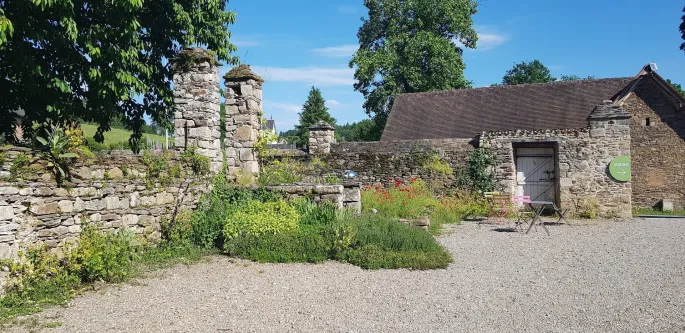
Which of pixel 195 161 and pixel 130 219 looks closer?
pixel 130 219

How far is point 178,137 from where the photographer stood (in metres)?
8.40

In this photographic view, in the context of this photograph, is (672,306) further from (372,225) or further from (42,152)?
(42,152)

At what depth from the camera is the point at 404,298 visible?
5184mm

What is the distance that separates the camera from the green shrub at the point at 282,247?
686cm

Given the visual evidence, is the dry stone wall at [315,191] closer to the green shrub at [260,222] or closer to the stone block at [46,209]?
the green shrub at [260,222]

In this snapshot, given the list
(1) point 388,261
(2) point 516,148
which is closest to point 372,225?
(1) point 388,261

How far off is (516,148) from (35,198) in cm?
1243

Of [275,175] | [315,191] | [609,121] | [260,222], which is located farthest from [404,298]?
[609,121]

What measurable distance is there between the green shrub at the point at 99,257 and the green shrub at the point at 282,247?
154 cm

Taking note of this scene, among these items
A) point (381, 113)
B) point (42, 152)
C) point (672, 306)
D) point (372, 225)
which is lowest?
point (672, 306)

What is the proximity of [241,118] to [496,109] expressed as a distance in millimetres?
14696

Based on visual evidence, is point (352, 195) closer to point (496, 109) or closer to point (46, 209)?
point (46, 209)

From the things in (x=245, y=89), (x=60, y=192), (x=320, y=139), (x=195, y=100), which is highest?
(x=245, y=89)

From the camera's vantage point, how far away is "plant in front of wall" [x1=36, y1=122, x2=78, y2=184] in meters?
5.54
